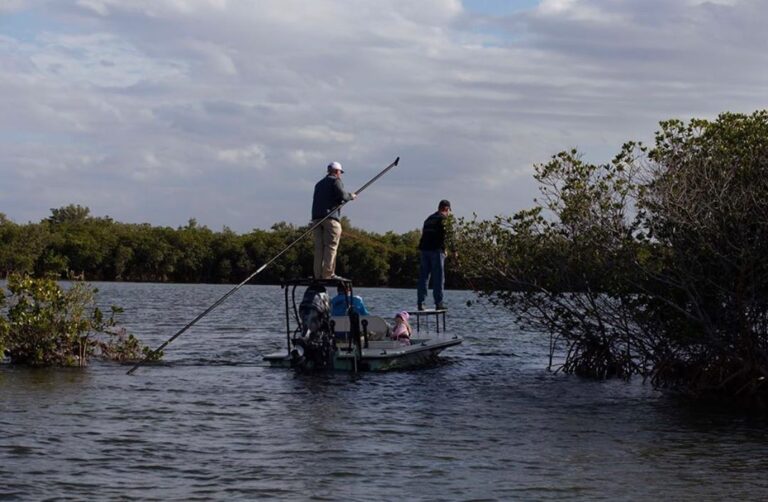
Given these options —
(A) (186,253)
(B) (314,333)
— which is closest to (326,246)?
(B) (314,333)

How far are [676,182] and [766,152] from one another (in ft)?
4.52

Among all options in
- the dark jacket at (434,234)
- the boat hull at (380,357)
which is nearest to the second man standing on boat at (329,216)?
the boat hull at (380,357)

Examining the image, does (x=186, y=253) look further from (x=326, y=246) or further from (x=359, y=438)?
(x=359, y=438)

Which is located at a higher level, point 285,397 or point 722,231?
point 722,231

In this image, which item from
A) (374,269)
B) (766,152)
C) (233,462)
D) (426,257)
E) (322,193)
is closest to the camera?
(233,462)

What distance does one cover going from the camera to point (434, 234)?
77.0 feet

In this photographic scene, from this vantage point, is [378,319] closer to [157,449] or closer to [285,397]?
[285,397]

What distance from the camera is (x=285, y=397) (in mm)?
18688

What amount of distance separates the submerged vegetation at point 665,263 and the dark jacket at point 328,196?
113 inches

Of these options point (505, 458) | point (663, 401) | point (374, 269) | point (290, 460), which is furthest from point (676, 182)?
point (374, 269)

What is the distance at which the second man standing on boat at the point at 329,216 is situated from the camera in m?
21.1

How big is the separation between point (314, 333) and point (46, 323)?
4941 mm

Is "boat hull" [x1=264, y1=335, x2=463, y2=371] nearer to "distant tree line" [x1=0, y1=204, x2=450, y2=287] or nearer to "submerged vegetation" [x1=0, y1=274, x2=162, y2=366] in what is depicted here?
"submerged vegetation" [x1=0, y1=274, x2=162, y2=366]

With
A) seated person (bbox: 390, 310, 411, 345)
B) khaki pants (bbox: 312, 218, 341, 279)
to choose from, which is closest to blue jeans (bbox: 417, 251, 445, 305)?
seated person (bbox: 390, 310, 411, 345)
